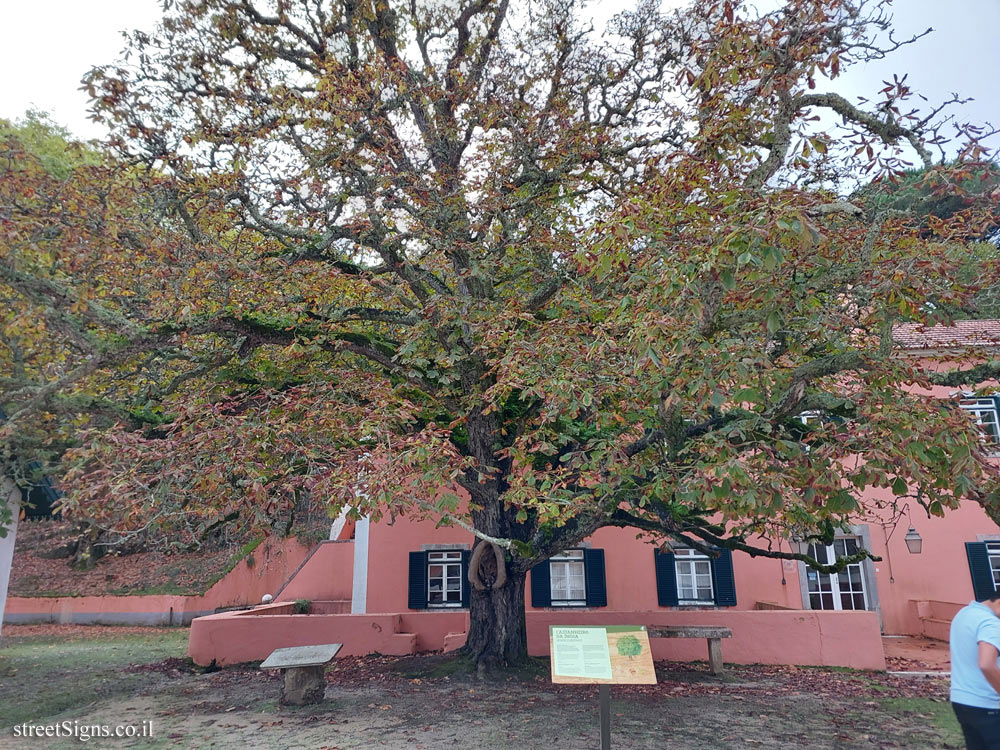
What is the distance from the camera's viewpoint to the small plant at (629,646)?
5.26 metres

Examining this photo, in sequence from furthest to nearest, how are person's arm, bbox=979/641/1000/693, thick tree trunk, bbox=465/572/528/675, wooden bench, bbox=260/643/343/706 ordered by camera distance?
1. thick tree trunk, bbox=465/572/528/675
2. wooden bench, bbox=260/643/343/706
3. person's arm, bbox=979/641/1000/693

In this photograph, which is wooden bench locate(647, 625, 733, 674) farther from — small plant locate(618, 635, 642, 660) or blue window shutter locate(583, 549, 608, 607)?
small plant locate(618, 635, 642, 660)

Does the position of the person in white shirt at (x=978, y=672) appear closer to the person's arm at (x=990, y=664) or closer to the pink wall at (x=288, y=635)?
the person's arm at (x=990, y=664)

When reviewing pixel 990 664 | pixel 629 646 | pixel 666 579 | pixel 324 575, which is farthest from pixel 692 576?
pixel 324 575

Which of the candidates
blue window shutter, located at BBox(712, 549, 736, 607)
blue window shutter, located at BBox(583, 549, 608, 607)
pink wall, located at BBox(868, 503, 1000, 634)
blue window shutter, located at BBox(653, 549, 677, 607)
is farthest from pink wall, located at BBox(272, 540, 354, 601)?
pink wall, located at BBox(868, 503, 1000, 634)

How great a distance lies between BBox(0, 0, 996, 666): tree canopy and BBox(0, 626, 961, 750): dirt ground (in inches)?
64.5

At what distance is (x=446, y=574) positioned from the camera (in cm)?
1362

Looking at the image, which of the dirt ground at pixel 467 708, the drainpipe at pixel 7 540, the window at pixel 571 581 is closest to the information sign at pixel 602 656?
the dirt ground at pixel 467 708

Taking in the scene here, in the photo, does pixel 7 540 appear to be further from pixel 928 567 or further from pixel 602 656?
pixel 928 567

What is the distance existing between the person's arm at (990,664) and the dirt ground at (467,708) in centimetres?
336

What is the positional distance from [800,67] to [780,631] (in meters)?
9.05

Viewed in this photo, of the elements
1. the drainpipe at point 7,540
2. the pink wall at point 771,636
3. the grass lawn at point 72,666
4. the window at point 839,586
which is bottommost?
the grass lawn at point 72,666

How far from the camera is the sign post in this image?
5082mm

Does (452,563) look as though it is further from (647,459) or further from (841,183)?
(841,183)
